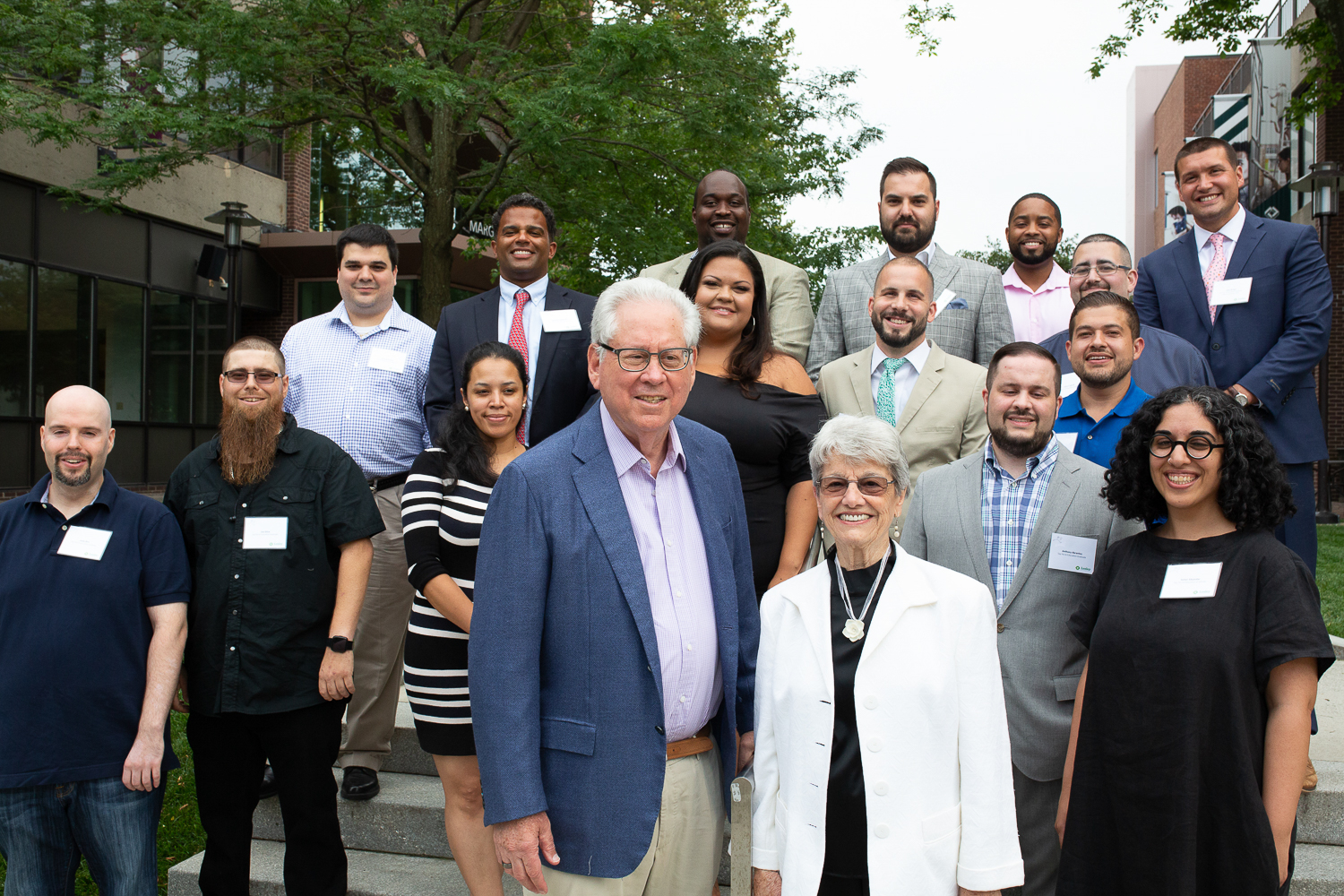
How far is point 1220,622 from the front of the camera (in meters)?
2.56

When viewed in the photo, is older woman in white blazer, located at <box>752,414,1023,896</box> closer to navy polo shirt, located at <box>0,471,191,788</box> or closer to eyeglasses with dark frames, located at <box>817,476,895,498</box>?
eyeglasses with dark frames, located at <box>817,476,895,498</box>

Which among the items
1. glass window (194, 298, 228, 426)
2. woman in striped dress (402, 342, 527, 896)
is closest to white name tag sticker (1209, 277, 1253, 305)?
woman in striped dress (402, 342, 527, 896)

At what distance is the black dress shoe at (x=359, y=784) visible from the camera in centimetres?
421

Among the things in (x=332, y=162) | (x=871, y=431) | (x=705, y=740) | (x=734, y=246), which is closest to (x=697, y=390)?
(x=734, y=246)

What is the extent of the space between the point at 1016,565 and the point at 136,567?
288 centimetres

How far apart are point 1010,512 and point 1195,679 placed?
2.48 feet

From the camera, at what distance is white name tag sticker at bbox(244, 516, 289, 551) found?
3377 mm

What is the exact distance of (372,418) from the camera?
4.28 m

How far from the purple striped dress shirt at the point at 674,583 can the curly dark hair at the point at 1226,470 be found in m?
1.31

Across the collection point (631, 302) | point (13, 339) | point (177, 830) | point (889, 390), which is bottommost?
point (177, 830)

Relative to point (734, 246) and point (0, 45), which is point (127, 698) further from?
point (0, 45)

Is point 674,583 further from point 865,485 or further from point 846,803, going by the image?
point 846,803

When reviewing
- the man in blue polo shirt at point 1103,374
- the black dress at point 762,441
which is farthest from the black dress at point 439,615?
the man in blue polo shirt at point 1103,374

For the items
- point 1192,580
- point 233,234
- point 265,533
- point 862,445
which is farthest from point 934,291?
point 233,234
